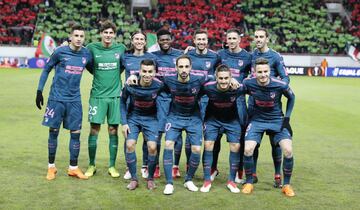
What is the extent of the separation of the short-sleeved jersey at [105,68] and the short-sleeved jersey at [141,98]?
0.62m

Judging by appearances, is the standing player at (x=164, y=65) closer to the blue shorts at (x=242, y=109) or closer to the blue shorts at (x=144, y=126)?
the blue shorts at (x=144, y=126)

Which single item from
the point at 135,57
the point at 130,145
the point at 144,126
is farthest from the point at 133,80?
the point at 130,145

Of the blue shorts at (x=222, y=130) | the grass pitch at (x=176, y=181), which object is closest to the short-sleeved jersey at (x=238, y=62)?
the blue shorts at (x=222, y=130)

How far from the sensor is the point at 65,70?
27.9 ft

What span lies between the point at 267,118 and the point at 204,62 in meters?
1.44

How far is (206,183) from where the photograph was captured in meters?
7.89

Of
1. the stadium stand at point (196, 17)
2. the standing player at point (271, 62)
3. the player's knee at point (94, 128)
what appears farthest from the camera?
the stadium stand at point (196, 17)

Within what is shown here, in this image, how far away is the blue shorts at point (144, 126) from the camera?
26.5 ft

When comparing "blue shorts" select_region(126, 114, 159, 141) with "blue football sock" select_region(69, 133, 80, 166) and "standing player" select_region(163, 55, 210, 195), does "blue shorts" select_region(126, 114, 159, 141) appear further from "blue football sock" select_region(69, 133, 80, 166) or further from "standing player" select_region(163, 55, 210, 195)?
"blue football sock" select_region(69, 133, 80, 166)

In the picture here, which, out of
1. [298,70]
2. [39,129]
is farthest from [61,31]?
[39,129]

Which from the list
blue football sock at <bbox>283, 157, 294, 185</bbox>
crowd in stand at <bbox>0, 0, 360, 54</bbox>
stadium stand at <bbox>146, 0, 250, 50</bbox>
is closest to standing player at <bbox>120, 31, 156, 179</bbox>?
blue football sock at <bbox>283, 157, 294, 185</bbox>

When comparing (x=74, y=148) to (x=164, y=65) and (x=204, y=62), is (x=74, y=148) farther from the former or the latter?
(x=204, y=62)

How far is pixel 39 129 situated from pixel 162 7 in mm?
29484

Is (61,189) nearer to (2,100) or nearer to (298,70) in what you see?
(2,100)
